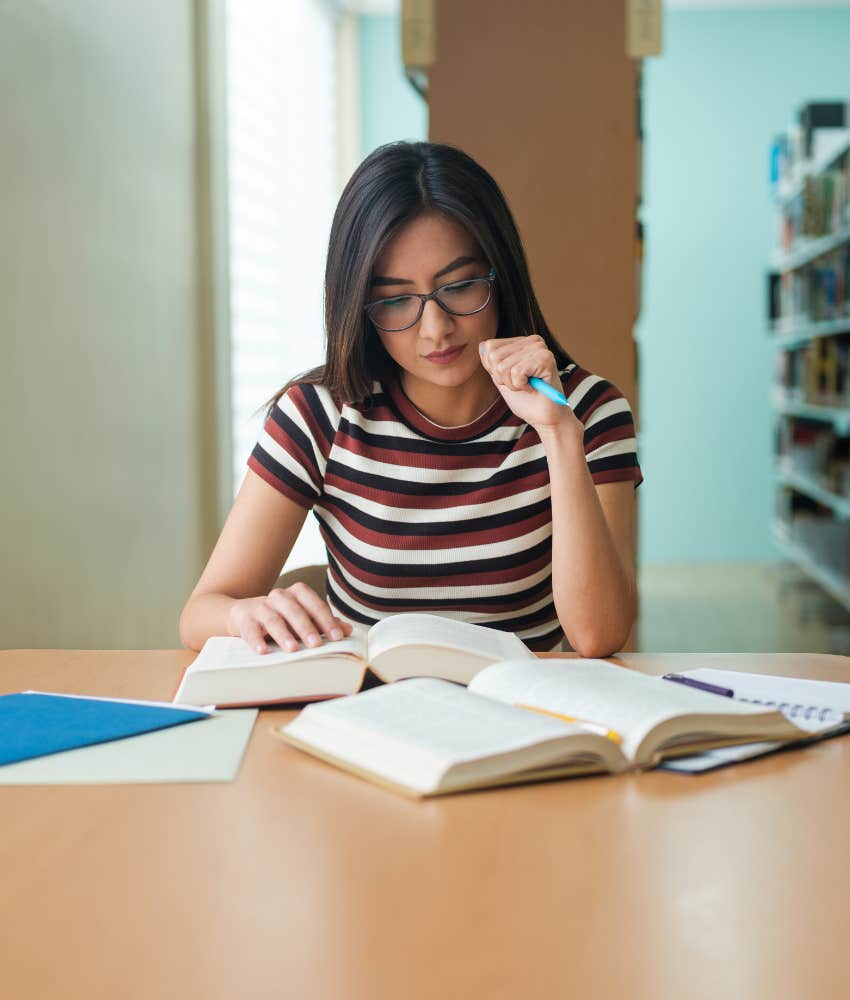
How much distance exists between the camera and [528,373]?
52.9 inches

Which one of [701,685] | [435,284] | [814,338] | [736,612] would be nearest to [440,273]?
[435,284]

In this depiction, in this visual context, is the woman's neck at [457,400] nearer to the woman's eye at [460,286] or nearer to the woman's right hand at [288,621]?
the woman's eye at [460,286]

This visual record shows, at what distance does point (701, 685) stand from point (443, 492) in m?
0.55

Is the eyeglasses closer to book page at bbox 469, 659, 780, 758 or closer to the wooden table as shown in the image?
book page at bbox 469, 659, 780, 758

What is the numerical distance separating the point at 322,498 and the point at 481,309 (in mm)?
333

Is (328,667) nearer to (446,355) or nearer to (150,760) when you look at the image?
(150,760)

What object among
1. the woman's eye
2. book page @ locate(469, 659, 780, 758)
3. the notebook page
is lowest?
the notebook page

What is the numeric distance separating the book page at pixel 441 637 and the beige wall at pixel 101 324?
3.85ft

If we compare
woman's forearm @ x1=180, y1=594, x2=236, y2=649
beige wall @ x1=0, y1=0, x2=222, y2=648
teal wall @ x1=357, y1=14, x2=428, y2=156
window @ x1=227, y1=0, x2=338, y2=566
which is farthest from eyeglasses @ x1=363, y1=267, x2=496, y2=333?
teal wall @ x1=357, y1=14, x2=428, y2=156

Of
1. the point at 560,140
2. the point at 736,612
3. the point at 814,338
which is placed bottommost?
the point at 736,612

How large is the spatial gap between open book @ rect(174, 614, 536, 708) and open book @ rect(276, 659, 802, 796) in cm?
8

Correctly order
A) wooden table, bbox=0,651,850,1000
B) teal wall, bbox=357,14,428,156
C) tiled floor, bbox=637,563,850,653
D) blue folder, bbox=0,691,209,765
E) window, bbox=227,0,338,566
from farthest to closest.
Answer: teal wall, bbox=357,14,428,156 → tiled floor, bbox=637,563,850,653 → window, bbox=227,0,338,566 → blue folder, bbox=0,691,209,765 → wooden table, bbox=0,651,850,1000

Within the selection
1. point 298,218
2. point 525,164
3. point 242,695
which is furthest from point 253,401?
point 242,695

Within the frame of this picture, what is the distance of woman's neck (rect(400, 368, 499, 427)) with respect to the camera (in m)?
1.57
